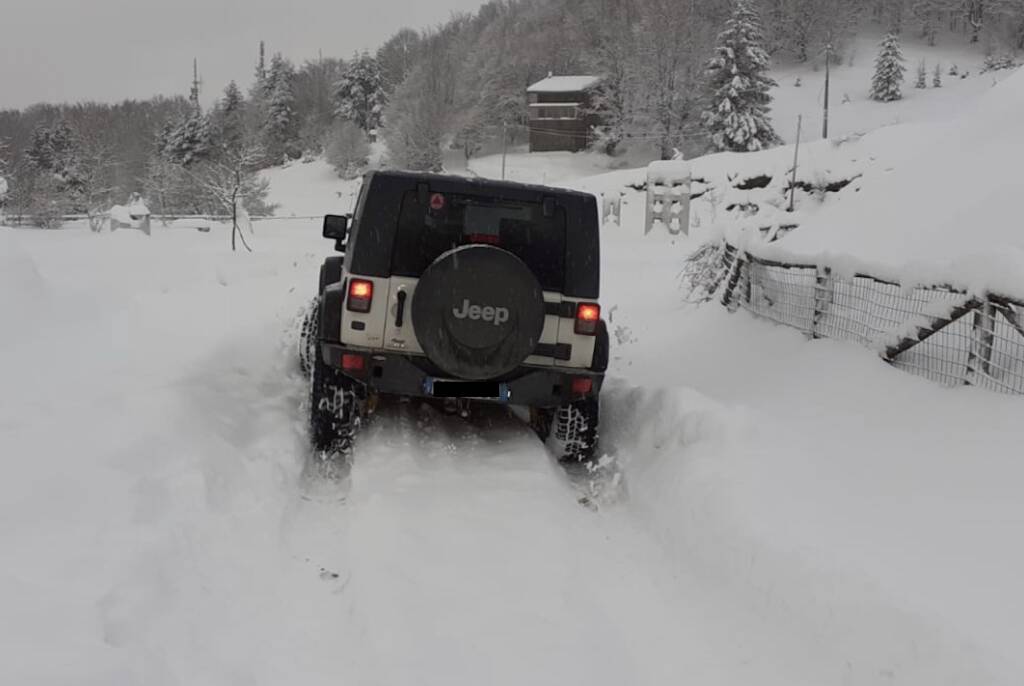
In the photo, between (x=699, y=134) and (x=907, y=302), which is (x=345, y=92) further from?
(x=907, y=302)

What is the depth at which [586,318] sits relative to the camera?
19.5ft

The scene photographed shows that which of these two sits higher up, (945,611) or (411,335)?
(411,335)

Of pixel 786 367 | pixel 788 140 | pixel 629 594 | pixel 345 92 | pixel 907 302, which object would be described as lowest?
pixel 629 594

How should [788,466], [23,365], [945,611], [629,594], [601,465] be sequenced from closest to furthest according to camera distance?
[945,611] → [629,594] → [788,466] → [601,465] → [23,365]

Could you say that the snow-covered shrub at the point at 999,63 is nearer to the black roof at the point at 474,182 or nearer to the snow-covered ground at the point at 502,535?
the snow-covered ground at the point at 502,535

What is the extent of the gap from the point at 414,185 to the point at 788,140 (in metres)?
49.3

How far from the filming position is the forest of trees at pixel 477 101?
1879 inches

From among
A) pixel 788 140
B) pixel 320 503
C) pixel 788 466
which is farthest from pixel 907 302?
pixel 788 140

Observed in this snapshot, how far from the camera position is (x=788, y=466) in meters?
5.10

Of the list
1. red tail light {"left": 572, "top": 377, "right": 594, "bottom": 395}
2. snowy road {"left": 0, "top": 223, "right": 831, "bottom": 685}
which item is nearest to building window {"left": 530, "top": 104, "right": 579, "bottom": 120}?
snowy road {"left": 0, "top": 223, "right": 831, "bottom": 685}

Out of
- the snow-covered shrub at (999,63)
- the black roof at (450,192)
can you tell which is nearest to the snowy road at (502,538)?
the black roof at (450,192)

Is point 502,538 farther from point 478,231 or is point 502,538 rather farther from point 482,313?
point 478,231

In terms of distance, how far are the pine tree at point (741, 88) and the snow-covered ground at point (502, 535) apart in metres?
41.2

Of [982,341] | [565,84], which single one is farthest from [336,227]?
[565,84]
